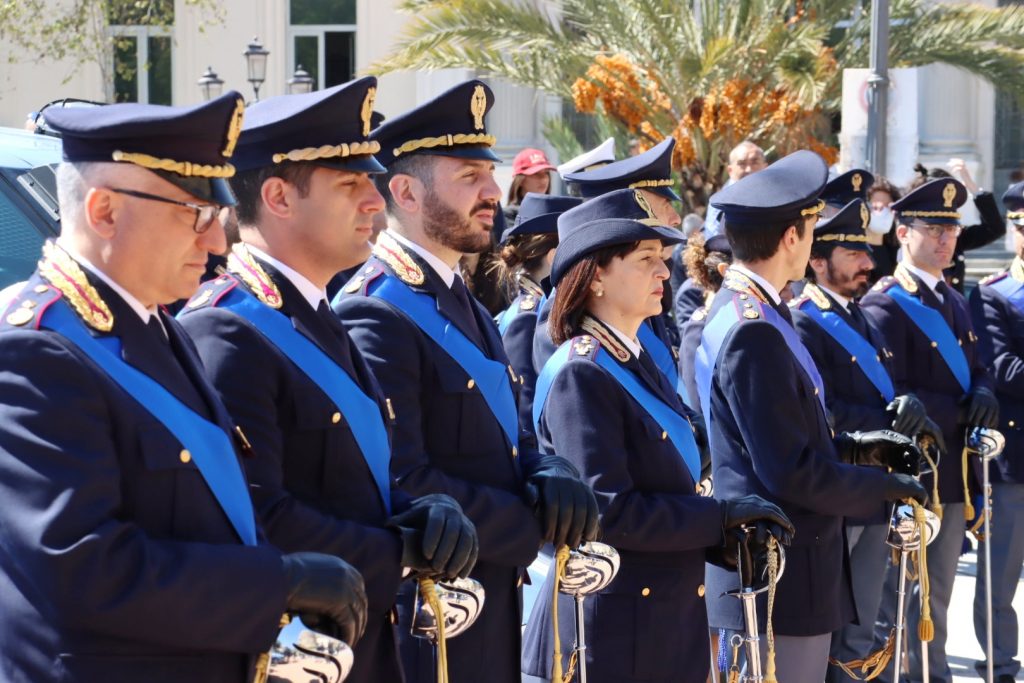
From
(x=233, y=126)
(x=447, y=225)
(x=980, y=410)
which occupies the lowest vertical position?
(x=980, y=410)

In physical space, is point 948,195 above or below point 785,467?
above

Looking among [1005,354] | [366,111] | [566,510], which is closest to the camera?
[366,111]

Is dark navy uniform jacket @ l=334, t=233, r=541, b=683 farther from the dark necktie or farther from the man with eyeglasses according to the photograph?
the man with eyeglasses

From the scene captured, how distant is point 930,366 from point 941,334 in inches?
5.6

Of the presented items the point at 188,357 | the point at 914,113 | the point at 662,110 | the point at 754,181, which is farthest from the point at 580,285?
the point at 662,110

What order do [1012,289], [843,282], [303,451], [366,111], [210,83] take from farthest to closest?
[210,83], [1012,289], [843,282], [366,111], [303,451]

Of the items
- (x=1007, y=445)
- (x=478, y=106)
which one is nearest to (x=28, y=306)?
(x=478, y=106)

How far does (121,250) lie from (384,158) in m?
1.42

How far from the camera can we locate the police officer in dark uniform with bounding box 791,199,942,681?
594 centimetres

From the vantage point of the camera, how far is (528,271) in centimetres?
596

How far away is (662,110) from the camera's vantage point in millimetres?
14711

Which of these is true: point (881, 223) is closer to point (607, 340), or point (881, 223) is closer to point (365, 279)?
point (607, 340)

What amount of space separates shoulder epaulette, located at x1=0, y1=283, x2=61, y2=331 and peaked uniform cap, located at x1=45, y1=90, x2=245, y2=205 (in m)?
0.23

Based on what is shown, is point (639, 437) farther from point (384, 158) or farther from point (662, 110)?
point (662, 110)
